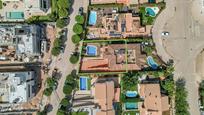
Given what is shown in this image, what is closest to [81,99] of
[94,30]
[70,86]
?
[70,86]

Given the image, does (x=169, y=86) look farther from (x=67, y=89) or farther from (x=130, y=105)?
(x=67, y=89)

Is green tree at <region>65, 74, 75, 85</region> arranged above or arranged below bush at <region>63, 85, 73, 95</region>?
above

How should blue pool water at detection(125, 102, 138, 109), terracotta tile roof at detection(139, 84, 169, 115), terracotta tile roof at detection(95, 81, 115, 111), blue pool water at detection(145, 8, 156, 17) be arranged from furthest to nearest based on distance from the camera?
blue pool water at detection(125, 102, 138, 109) → blue pool water at detection(145, 8, 156, 17) → terracotta tile roof at detection(95, 81, 115, 111) → terracotta tile roof at detection(139, 84, 169, 115)

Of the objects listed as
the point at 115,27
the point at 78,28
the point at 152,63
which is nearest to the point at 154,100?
the point at 152,63

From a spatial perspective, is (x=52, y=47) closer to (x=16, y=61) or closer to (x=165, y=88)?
(x=16, y=61)

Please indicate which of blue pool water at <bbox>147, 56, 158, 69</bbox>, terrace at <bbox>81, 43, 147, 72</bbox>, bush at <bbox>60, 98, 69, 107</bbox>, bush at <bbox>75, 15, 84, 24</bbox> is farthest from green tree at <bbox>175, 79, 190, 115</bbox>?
bush at <bbox>75, 15, 84, 24</bbox>

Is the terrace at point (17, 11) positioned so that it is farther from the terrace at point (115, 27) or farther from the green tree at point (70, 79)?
the green tree at point (70, 79)

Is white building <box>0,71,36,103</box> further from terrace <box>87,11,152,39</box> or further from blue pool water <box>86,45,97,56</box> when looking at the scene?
terrace <box>87,11,152,39</box>
